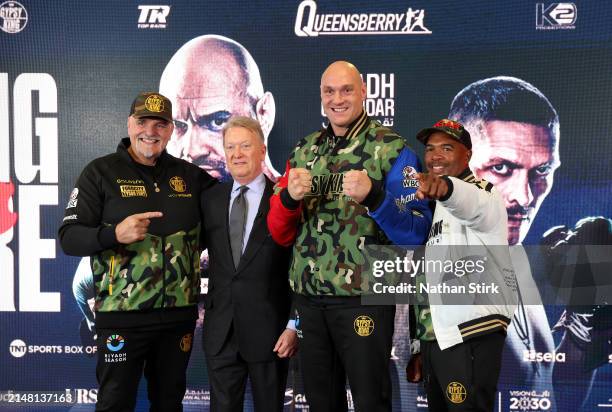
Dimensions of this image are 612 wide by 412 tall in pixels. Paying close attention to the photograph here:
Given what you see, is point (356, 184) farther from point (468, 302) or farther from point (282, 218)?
point (468, 302)

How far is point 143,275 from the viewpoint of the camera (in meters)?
2.57

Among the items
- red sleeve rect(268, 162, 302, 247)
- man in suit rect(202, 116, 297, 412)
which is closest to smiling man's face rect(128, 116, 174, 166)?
man in suit rect(202, 116, 297, 412)

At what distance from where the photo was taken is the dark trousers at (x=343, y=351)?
2.36 meters

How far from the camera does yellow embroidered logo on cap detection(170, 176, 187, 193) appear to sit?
2717 millimetres

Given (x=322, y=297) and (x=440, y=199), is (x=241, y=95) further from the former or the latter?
(x=440, y=199)

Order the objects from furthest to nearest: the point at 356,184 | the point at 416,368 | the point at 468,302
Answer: the point at 416,368, the point at 468,302, the point at 356,184

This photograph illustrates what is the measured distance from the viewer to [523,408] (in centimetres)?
347

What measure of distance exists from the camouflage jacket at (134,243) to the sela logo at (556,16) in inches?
79.7

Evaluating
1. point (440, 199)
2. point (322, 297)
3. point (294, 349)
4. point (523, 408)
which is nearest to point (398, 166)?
point (440, 199)

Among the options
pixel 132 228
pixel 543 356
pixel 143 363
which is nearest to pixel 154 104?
pixel 132 228

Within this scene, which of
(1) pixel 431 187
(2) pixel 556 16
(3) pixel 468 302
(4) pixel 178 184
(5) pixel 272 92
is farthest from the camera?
(5) pixel 272 92

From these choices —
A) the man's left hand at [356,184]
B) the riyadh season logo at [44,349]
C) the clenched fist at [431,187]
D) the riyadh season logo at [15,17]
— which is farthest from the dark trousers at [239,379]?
the riyadh season logo at [15,17]

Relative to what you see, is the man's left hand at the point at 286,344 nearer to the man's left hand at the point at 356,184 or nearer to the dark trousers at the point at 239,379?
the dark trousers at the point at 239,379

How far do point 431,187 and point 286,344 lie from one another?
917mm
